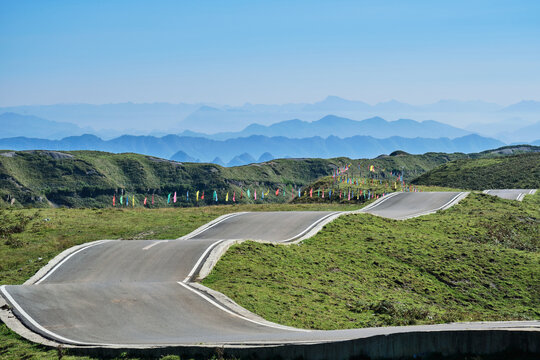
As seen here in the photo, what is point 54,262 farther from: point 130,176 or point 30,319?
point 130,176

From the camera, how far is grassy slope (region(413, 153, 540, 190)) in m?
106

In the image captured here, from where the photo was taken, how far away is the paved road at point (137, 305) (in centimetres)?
1808

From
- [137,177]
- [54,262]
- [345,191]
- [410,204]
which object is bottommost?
[54,262]

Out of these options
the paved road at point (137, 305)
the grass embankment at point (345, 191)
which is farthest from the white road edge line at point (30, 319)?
the grass embankment at point (345, 191)

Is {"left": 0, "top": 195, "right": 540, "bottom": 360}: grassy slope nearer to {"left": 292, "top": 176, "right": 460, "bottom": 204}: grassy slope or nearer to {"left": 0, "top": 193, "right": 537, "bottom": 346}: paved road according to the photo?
{"left": 0, "top": 193, "right": 537, "bottom": 346}: paved road

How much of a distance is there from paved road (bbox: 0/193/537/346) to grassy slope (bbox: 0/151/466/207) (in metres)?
92.0

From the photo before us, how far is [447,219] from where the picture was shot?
52.3 m

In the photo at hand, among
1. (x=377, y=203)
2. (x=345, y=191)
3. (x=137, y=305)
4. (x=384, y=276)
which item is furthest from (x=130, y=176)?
(x=137, y=305)

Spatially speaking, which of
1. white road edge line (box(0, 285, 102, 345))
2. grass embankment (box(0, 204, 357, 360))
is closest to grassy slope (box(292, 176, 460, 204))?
grass embankment (box(0, 204, 357, 360))

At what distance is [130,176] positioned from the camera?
148 m

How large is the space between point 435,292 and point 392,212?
90.5 ft

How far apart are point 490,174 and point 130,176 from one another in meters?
85.4

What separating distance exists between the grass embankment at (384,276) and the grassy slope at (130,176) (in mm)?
90743

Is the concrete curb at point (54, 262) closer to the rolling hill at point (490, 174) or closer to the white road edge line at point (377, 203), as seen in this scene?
the white road edge line at point (377, 203)
